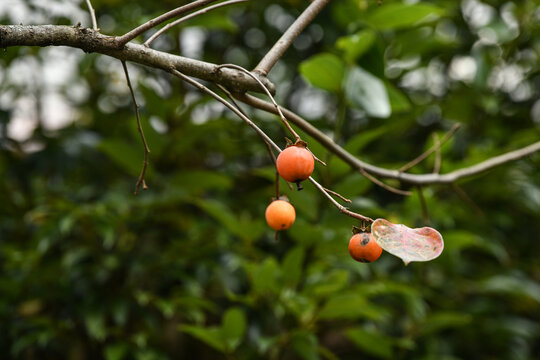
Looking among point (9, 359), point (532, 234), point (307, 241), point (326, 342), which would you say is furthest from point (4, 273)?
point (532, 234)

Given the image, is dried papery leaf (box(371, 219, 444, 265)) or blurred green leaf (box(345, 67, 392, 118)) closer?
dried papery leaf (box(371, 219, 444, 265))

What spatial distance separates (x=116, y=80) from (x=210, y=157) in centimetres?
45

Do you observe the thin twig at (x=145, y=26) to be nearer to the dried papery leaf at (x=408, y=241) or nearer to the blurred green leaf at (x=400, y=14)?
the dried papery leaf at (x=408, y=241)

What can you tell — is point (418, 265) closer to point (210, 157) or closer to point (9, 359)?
point (210, 157)

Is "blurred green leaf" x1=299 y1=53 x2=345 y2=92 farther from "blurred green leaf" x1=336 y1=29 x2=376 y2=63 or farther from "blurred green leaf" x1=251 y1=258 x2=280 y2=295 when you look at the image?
"blurred green leaf" x1=251 y1=258 x2=280 y2=295

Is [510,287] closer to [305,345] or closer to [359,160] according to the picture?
[305,345]

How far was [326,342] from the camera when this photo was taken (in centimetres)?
121

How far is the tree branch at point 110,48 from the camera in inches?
14.6

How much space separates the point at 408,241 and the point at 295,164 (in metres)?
0.10

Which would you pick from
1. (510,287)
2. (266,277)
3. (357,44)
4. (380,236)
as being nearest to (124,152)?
(266,277)

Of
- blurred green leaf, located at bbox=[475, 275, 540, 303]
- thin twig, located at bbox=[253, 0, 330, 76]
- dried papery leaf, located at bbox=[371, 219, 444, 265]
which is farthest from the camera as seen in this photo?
blurred green leaf, located at bbox=[475, 275, 540, 303]

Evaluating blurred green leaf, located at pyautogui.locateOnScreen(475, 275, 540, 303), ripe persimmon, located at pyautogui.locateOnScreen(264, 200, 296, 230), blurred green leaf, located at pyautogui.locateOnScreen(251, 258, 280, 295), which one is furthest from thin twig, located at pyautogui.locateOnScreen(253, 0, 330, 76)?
blurred green leaf, located at pyautogui.locateOnScreen(475, 275, 540, 303)

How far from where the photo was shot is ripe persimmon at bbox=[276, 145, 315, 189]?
1.19ft

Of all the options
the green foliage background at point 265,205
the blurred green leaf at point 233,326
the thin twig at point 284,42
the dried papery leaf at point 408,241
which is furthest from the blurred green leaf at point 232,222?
the dried papery leaf at point 408,241
